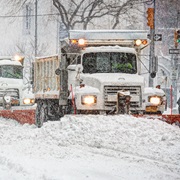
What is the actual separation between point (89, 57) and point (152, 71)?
172 cm

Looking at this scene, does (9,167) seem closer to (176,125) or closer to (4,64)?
(176,125)

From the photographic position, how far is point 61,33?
4538 centimetres

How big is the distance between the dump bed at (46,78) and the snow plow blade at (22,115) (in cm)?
62

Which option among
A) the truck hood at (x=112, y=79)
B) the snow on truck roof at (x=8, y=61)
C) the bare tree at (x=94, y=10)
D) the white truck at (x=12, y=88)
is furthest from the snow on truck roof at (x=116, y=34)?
the bare tree at (x=94, y=10)

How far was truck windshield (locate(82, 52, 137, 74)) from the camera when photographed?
13.4 metres

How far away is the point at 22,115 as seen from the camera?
16578 mm

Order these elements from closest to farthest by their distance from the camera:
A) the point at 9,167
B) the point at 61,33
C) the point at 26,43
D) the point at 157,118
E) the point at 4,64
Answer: the point at 9,167 < the point at 157,118 < the point at 4,64 < the point at 61,33 < the point at 26,43

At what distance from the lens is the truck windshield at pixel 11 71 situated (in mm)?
20320

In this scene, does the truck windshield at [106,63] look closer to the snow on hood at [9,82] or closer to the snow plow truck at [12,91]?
the snow plow truck at [12,91]

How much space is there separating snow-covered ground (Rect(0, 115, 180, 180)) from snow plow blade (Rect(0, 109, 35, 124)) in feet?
9.71

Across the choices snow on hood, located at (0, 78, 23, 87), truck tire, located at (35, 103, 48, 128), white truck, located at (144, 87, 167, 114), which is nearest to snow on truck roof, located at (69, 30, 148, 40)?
white truck, located at (144, 87, 167, 114)

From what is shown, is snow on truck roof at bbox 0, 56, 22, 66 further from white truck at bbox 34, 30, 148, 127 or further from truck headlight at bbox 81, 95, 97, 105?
truck headlight at bbox 81, 95, 97, 105

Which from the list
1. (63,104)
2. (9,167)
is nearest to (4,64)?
(63,104)

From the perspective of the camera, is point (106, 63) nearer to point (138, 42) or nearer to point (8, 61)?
point (138, 42)
